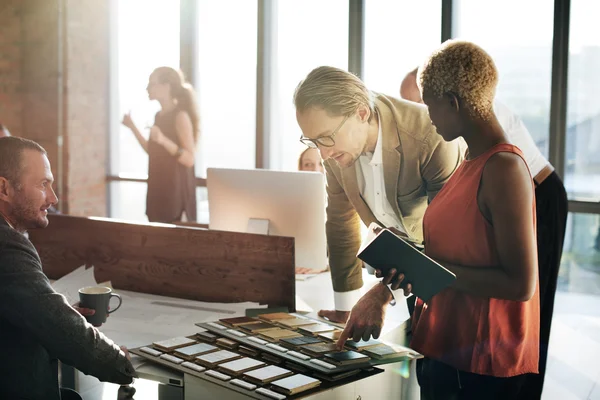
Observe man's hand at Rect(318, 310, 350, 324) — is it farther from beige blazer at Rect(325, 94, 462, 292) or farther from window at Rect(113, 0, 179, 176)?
window at Rect(113, 0, 179, 176)

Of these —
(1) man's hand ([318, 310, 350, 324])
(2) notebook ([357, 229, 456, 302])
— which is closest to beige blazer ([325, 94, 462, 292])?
(1) man's hand ([318, 310, 350, 324])

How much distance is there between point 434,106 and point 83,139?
4.97 meters

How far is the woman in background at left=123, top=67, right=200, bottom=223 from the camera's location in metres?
4.74

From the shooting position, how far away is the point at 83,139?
5969 millimetres

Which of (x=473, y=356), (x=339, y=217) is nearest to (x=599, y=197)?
(x=339, y=217)

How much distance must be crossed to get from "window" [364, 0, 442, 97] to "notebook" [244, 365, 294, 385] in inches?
144

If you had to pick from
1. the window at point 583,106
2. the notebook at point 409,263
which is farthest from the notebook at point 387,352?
the window at point 583,106

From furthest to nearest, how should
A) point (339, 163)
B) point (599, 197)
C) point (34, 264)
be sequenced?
point (599, 197), point (339, 163), point (34, 264)

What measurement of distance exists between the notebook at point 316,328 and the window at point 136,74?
4.41 metres

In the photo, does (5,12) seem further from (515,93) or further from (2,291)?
(2,291)

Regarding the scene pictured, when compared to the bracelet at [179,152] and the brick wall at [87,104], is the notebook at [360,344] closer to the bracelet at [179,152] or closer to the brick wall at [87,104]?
the bracelet at [179,152]

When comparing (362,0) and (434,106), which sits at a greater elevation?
(362,0)

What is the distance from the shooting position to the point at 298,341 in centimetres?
167

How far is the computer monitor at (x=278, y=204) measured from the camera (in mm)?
2396
